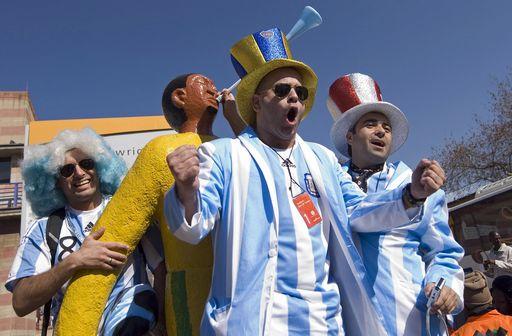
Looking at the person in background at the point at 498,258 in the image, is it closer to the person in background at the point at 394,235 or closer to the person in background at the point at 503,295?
the person in background at the point at 503,295

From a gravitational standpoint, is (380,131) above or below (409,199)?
above

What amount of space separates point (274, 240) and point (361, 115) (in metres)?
1.22

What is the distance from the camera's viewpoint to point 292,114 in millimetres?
2162

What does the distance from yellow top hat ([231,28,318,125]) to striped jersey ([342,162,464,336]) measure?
27.6 inches

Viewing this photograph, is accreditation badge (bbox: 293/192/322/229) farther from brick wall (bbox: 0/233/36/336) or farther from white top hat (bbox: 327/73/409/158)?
brick wall (bbox: 0/233/36/336)

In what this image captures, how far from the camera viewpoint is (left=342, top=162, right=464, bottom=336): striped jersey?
215 centimetres

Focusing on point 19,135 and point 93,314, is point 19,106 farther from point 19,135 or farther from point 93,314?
point 93,314

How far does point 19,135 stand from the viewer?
1862cm

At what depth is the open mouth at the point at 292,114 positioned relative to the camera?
215 cm

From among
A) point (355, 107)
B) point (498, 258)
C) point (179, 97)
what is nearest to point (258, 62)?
point (179, 97)

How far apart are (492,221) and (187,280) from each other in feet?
24.2

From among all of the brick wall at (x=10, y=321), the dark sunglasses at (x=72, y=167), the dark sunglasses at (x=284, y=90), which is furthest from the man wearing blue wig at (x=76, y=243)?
the brick wall at (x=10, y=321)

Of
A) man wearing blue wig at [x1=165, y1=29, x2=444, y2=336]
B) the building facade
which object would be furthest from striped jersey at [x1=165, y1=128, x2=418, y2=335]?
the building facade

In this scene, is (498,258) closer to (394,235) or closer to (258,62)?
(394,235)
